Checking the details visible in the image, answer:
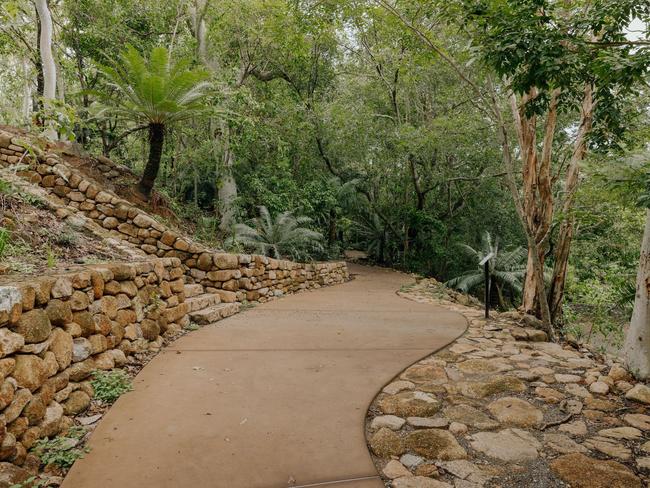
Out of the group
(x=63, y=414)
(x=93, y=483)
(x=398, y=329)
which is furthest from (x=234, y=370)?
(x=398, y=329)

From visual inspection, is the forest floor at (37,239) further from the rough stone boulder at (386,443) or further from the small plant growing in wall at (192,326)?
the rough stone boulder at (386,443)

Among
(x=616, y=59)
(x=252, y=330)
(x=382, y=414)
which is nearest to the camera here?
(x=616, y=59)

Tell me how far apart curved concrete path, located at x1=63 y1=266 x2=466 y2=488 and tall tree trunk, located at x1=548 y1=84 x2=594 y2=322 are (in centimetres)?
199

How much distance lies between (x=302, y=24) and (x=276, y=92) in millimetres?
3801

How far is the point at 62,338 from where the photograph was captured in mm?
2348

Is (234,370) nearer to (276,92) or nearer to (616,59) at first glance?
(616,59)

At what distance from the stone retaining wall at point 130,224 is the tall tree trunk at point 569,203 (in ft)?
14.1

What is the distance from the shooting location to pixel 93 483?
5.79 feet

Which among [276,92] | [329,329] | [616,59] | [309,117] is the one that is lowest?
[329,329]

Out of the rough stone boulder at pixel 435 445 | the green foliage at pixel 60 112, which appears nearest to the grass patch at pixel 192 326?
the green foliage at pixel 60 112

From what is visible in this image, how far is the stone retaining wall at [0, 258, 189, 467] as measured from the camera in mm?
1865

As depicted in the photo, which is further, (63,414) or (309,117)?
(309,117)

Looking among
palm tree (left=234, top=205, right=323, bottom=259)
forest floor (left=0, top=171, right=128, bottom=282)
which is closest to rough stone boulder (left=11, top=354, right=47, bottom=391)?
forest floor (left=0, top=171, right=128, bottom=282)

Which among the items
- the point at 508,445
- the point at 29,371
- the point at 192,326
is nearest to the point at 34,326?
the point at 29,371
